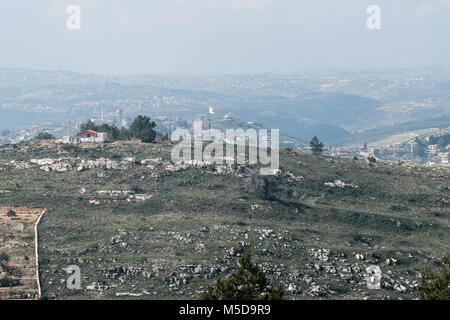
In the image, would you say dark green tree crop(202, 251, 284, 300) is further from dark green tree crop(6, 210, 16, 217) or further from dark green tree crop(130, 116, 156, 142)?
dark green tree crop(130, 116, 156, 142)

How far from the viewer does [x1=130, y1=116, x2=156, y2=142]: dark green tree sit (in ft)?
273

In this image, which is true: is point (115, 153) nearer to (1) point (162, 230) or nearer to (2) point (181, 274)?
(1) point (162, 230)

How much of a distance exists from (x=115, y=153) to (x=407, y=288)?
4321 cm

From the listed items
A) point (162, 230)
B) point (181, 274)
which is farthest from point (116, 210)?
point (181, 274)

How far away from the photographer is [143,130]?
83.8 meters

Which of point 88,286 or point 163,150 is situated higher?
point 163,150

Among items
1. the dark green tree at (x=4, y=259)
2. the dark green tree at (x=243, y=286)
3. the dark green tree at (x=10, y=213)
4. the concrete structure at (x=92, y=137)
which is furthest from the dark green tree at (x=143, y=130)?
the dark green tree at (x=243, y=286)

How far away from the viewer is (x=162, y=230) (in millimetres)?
51875

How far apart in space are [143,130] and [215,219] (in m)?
32.5

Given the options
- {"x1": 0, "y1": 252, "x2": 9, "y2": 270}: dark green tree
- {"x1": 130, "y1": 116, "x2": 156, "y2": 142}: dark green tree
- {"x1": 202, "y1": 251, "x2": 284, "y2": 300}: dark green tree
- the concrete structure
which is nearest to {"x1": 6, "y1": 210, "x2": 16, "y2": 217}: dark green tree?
{"x1": 0, "y1": 252, "x2": 9, "y2": 270}: dark green tree

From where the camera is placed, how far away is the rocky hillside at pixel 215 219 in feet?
141

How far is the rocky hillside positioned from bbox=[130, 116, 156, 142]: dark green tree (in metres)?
4.51

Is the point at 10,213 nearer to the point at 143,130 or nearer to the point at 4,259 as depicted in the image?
the point at 4,259

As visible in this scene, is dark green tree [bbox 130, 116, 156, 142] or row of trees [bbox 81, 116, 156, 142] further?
row of trees [bbox 81, 116, 156, 142]
